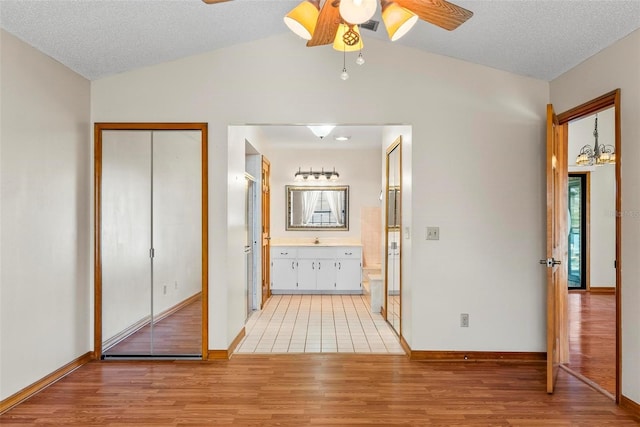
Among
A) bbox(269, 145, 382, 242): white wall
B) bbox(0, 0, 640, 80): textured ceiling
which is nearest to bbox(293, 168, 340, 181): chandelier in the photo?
bbox(269, 145, 382, 242): white wall

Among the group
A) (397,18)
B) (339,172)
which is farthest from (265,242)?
(397,18)

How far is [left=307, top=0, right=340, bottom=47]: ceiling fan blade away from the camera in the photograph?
193 centimetres

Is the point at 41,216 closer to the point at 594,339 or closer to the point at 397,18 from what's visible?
the point at 397,18

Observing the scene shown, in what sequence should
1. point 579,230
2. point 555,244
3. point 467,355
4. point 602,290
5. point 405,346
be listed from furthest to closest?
point 579,230, point 602,290, point 405,346, point 467,355, point 555,244

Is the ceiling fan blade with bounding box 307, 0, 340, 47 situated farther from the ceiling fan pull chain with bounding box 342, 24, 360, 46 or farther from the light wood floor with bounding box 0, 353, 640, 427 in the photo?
the light wood floor with bounding box 0, 353, 640, 427

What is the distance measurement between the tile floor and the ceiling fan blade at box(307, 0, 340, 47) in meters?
2.69

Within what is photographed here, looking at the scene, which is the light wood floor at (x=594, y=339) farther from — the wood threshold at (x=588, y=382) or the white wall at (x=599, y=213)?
the white wall at (x=599, y=213)

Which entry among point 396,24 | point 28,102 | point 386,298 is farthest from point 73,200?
point 386,298

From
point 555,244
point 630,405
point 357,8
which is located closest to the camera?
point 357,8

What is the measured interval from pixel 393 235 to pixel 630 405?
2.49 metres

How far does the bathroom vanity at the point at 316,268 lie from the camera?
675 cm

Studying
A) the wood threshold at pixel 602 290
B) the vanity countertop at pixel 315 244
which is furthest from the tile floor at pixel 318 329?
the wood threshold at pixel 602 290

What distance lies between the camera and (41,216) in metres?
3.00

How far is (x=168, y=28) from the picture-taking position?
10.0ft
